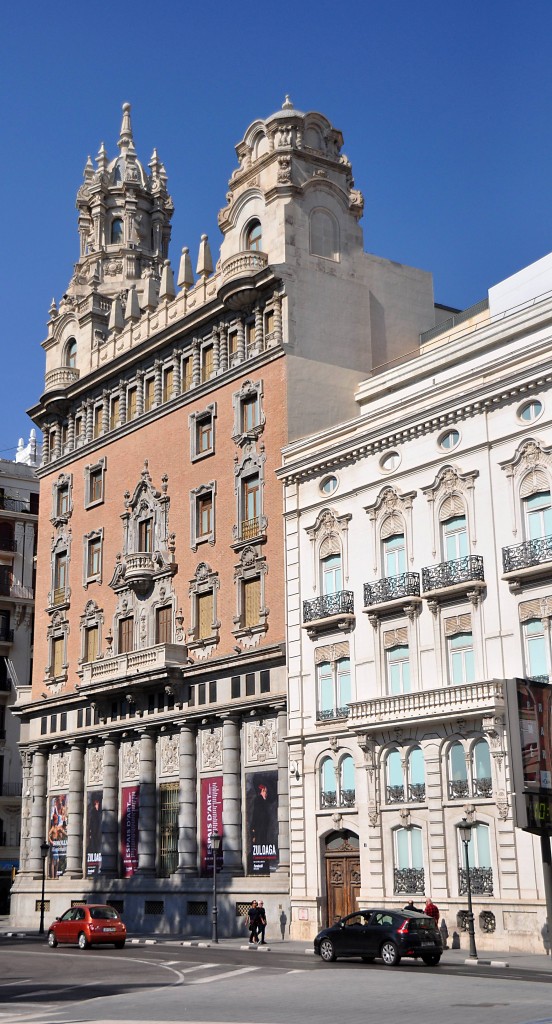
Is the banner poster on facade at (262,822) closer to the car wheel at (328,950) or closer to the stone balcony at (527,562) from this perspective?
the car wheel at (328,950)

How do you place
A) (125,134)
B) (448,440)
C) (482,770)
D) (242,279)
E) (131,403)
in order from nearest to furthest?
(482,770) < (448,440) < (242,279) < (131,403) < (125,134)

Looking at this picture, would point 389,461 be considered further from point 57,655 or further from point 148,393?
point 57,655

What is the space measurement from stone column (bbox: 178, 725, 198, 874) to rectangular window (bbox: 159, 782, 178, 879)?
33.7 inches

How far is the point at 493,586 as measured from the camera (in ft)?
130

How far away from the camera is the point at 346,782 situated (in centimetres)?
4434

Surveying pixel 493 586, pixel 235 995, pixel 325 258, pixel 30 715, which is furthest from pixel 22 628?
pixel 235 995

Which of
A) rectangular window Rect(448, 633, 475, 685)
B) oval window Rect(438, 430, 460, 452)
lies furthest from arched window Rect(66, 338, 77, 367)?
rectangular window Rect(448, 633, 475, 685)

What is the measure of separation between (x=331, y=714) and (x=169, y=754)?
13.0 metres

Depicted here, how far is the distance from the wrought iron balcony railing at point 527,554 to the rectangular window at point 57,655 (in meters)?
33.5

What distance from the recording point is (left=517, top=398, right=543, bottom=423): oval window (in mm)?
39688

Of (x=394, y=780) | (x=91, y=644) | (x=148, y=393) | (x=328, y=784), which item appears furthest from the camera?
(x=91, y=644)

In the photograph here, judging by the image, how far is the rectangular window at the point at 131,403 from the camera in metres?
64.0

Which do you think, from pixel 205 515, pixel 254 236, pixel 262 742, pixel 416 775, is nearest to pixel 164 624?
pixel 205 515

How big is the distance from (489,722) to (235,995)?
15.3m
